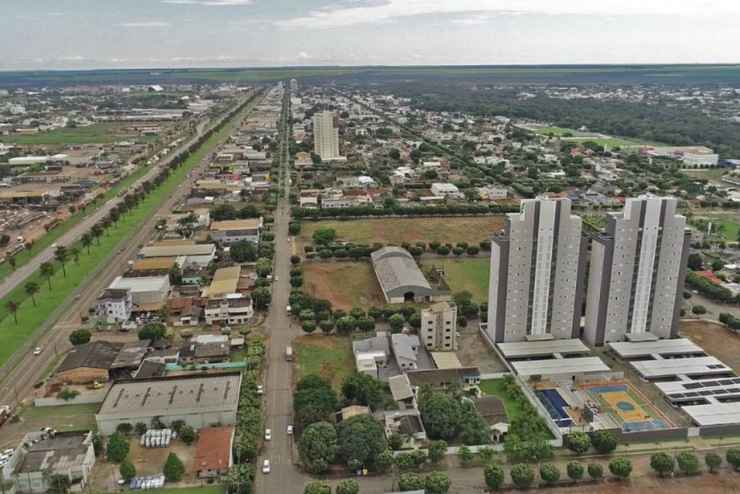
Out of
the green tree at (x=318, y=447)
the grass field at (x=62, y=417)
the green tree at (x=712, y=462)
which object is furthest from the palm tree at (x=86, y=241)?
the green tree at (x=712, y=462)

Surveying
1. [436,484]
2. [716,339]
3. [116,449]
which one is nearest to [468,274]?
[716,339]

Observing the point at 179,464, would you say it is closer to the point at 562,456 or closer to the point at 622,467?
the point at 562,456

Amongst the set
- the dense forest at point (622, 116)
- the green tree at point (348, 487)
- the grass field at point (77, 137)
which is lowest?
the green tree at point (348, 487)

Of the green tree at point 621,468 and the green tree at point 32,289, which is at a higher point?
the green tree at point 32,289

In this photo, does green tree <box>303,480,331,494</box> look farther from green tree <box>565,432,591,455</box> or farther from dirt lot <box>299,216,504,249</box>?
dirt lot <box>299,216,504,249</box>

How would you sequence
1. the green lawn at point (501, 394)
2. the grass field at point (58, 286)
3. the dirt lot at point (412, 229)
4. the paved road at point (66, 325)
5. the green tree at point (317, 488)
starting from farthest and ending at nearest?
the dirt lot at point (412, 229)
the grass field at point (58, 286)
the paved road at point (66, 325)
the green lawn at point (501, 394)
the green tree at point (317, 488)

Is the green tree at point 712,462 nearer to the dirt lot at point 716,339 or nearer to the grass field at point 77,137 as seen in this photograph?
the dirt lot at point 716,339
